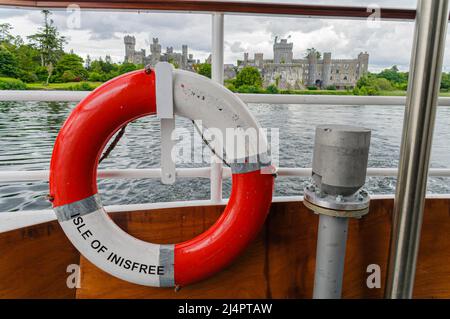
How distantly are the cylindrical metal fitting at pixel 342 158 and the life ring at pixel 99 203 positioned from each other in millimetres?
164

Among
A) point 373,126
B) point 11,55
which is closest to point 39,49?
point 11,55

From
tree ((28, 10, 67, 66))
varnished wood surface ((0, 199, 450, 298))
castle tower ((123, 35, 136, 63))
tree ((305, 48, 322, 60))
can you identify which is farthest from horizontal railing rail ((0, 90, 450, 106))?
tree ((305, 48, 322, 60))

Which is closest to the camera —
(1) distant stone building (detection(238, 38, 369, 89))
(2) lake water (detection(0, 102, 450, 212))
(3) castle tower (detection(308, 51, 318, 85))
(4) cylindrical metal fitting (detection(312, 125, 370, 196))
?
(4) cylindrical metal fitting (detection(312, 125, 370, 196))

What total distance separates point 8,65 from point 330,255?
26.4 ft

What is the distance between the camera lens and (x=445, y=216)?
1.09 metres

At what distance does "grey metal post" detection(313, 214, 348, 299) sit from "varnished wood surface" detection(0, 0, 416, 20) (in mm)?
629

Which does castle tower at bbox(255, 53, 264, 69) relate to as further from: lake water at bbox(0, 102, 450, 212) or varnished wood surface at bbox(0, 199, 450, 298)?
varnished wood surface at bbox(0, 199, 450, 298)

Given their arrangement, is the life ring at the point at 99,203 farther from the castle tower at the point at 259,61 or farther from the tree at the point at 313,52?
the tree at the point at 313,52

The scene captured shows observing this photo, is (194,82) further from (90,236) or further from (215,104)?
(90,236)

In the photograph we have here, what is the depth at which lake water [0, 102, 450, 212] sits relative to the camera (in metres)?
3.77

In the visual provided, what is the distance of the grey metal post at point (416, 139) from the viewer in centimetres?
65

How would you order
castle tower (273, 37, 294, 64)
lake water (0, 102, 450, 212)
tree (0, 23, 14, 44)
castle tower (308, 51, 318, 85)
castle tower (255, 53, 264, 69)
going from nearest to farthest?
lake water (0, 102, 450, 212) < castle tower (255, 53, 264, 69) < castle tower (273, 37, 294, 64) < castle tower (308, 51, 318, 85) < tree (0, 23, 14, 44)

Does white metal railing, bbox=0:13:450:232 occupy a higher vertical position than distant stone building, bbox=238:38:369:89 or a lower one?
lower

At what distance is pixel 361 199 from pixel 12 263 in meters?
1.03
